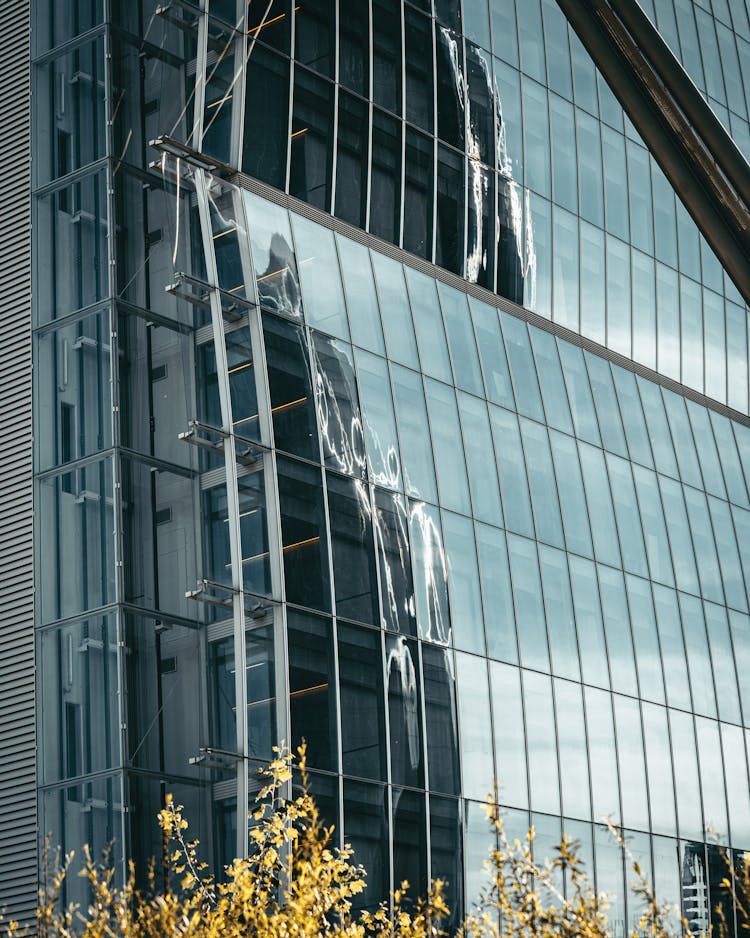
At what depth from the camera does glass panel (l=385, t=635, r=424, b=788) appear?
30.3 metres

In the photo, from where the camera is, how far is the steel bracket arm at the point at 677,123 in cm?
1404

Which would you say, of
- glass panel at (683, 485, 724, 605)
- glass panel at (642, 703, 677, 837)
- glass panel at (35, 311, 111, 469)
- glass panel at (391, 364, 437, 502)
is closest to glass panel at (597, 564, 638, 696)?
glass panel at (642, 703, 677, 837)

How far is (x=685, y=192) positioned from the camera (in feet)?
47.4

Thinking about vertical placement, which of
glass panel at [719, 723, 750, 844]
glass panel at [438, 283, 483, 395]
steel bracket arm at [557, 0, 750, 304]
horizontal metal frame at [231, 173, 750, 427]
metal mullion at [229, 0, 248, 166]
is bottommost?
glass panel at [719, 723, 750, 844]

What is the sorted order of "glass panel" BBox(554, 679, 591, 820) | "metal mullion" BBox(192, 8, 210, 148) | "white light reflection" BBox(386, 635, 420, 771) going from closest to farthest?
"white light reflection" BBox(386, 635, 420, 771) → "metal mullion" BBox(192, 8, 210, 148) → "glass panel" BBox(554, 679, 591, 820)

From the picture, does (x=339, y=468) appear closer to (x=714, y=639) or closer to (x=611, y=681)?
(x=611, y=681)

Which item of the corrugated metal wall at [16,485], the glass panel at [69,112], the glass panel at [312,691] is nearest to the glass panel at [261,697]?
the glass panel at [312,691]

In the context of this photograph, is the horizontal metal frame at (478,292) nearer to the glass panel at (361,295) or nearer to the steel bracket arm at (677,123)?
the glass panel at (361,295)

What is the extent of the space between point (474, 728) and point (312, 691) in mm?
4549

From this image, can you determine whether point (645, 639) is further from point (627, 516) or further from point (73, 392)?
point (73, 392)

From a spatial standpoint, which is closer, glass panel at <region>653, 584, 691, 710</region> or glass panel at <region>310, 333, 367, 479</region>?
glass panel at <region>310, 333, 367, 479</region>

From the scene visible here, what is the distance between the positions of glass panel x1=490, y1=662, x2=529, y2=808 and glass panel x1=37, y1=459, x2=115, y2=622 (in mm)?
8660

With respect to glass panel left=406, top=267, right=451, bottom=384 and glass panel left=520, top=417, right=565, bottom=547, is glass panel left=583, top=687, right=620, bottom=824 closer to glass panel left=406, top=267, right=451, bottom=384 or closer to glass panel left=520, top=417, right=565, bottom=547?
glass panel left=520, top=417, right=565, bottom=547

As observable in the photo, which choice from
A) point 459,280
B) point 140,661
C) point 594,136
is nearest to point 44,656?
point 140,661
